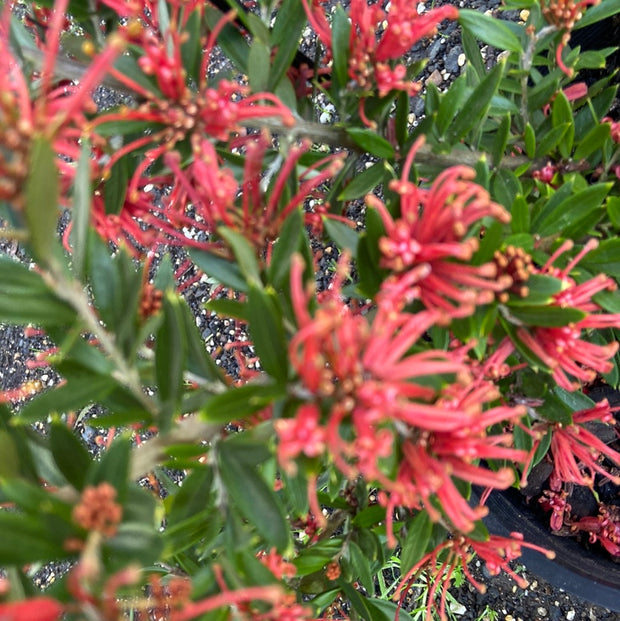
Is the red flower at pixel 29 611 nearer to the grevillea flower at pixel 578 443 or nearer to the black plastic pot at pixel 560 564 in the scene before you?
the grevillea flower at pixel 578 443

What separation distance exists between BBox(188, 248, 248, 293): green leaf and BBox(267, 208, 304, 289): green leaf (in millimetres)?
28

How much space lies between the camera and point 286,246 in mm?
461

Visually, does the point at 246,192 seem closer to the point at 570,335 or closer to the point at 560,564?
the point at 570,335

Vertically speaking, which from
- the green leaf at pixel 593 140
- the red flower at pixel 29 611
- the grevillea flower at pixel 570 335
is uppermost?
the red flower at pixel 29 611

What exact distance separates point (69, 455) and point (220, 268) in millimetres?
192

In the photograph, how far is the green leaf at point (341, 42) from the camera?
60cm

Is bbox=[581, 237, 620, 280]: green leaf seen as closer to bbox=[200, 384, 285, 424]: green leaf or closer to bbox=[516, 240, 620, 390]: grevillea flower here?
bbox=[516, 240, 620, 390]: grevillea flower

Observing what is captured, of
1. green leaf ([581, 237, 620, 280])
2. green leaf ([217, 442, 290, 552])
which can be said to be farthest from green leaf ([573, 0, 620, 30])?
green leaf ([217, 442, 290, 552])

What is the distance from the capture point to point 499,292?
53cm

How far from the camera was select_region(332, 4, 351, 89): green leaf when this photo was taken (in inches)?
23.5

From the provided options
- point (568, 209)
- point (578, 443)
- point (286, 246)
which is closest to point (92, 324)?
point (286, 246)

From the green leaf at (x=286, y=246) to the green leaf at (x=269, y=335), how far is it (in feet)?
0.16

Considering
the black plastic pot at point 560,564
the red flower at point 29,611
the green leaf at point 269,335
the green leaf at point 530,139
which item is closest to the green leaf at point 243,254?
the green leaf at point 269,335

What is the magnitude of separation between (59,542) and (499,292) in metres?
0.39
